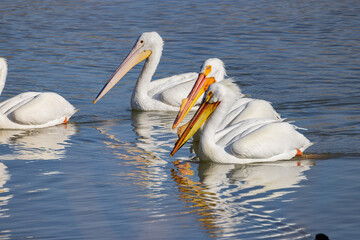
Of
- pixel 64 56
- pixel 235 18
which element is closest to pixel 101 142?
pixel 64 56

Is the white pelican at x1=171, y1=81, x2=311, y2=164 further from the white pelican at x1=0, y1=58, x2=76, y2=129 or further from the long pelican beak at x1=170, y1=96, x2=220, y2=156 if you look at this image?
the white pelican at x1=0, y1=58, x2=76, y2=129

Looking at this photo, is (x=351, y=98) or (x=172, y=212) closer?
(x=172, y=212)

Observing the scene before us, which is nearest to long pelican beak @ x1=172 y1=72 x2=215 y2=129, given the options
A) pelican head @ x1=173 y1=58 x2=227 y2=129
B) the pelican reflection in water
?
pelican head @ x1=173 y1=58 x2=227 y2=129

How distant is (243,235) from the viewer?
4836mm

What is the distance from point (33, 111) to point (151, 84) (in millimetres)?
1816

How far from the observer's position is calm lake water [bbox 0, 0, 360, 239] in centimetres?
513

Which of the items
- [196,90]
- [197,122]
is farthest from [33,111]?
[197,122]

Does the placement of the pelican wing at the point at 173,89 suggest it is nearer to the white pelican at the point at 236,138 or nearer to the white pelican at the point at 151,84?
the white pelican at the point at 151,84

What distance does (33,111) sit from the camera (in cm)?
796

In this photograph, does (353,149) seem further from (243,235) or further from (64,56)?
(64,56)

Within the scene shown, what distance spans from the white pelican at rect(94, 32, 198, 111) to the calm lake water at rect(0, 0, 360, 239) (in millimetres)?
187

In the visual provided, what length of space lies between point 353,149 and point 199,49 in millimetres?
5653

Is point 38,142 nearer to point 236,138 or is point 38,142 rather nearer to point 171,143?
point 171,143

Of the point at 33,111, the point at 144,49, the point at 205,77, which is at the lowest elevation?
the point at 33,111
